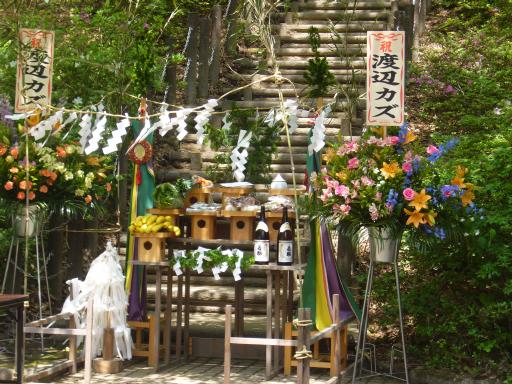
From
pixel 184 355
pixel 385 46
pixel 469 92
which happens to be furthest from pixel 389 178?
pixel 469 92

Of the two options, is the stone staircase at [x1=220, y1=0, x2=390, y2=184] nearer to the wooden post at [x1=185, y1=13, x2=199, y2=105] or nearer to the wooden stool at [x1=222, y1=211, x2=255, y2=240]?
the wooden post at [x1=185, y1=13, x2=199, y2=105]

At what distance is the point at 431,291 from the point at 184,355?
6.77 feet

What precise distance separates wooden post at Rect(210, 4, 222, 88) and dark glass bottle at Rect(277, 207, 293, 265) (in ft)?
18.7

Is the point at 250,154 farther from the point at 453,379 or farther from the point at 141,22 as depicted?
the point at 141,22

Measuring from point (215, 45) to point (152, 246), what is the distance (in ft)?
18.3

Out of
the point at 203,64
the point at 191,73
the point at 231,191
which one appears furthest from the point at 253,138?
Result: the point at 203,64

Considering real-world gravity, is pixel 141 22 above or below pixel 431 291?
above

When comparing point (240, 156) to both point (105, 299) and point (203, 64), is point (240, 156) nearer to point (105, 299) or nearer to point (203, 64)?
point (105, 299)

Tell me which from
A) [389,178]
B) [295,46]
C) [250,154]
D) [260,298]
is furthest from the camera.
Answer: [295,46]

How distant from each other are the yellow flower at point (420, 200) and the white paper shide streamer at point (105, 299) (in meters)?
2.34

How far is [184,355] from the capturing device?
791cm

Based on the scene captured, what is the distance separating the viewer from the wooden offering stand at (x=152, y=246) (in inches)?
294

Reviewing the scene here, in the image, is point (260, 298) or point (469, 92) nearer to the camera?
point (260, 298)

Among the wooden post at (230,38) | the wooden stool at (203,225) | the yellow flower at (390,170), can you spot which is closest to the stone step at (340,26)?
the wooden post at (230,38)
